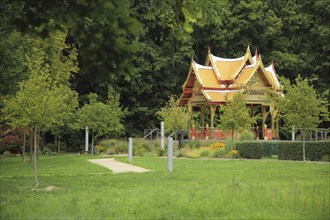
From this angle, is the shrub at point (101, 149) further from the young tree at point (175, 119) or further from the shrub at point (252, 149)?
the shrub at point (252, 149)

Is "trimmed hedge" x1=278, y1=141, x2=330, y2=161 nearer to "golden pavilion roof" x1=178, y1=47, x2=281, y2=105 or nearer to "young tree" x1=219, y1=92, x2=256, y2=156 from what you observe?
"young tree" x1=219, y1=92, x2=256, y2=156

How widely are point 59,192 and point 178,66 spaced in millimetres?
40185

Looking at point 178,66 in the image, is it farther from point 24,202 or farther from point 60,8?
point 60,8

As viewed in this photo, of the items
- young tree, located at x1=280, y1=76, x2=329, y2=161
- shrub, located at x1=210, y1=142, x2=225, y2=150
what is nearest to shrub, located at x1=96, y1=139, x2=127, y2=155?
shrub, located at x1=210, y1=142, x2=225, y2=150

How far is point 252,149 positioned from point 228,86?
43.6 feet

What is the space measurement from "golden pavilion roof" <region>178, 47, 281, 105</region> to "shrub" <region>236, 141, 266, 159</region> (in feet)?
32.0

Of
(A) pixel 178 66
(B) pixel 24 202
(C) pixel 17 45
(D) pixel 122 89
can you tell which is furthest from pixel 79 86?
(B) pixel 24 202

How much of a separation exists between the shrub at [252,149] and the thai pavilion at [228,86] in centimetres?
818

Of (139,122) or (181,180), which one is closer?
(181,180)

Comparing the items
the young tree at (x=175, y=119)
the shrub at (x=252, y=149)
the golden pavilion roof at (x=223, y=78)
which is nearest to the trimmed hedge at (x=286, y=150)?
the shrub at (x=252, y=149)

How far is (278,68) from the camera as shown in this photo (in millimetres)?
48156

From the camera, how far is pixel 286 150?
78.9ft

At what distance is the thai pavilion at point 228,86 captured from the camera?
35.9 meters

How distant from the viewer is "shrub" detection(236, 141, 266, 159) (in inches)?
1009
